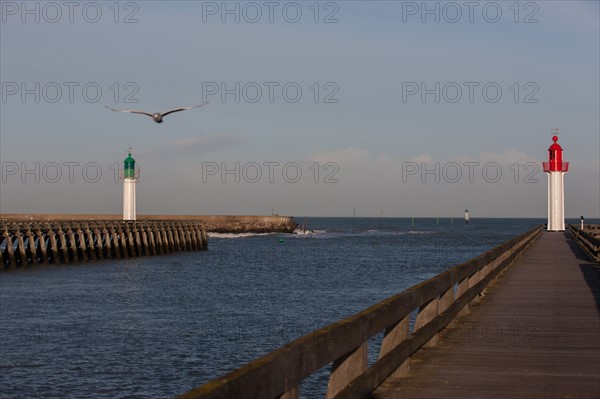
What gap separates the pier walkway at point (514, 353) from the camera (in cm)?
755

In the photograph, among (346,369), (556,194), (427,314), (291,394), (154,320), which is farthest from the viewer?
(556,194)

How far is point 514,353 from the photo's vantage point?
A: 9.61m

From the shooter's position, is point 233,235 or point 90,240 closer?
point 90,240

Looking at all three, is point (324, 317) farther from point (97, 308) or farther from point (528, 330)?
point (528, 330)

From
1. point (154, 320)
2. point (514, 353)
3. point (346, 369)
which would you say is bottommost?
point (154, 320)

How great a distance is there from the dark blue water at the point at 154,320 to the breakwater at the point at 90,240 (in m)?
3.62

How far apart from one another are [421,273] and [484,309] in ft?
104

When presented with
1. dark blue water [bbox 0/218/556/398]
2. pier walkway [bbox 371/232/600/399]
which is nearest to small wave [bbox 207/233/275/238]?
dark blue water [bbox 0/218/556/398]

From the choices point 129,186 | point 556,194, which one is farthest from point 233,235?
point 556,194

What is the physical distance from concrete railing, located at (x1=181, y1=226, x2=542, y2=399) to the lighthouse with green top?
219 feet

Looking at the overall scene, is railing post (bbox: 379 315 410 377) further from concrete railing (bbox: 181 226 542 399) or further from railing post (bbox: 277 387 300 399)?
railing post (bbox: 277 387 300 399)

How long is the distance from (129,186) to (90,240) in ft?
59.1

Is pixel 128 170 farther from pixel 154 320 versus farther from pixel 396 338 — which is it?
pixel 396 338

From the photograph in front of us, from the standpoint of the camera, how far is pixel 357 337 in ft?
20.2
